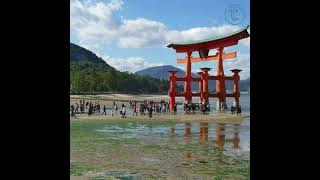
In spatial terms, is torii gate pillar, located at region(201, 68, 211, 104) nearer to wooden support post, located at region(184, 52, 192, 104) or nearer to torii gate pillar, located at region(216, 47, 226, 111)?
torii gate pillar, located at region(216, 47, 226, 111)

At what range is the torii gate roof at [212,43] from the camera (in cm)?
2898

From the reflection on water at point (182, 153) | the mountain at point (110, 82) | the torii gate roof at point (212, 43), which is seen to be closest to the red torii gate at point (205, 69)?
the torii gate roof at point (212, 43)

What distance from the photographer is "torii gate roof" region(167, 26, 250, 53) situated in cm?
2898

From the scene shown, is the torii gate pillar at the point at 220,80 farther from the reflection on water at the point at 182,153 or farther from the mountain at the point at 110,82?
the mountain at the point at 110,82

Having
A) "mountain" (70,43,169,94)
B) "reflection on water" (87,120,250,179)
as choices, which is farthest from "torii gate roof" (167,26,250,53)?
"mountain" (70,43,169,94)

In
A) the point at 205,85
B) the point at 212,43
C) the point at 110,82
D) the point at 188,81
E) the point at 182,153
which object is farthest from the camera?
the point at 110,82

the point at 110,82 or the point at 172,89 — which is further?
the point at 110,82

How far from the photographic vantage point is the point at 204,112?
99.8 ft

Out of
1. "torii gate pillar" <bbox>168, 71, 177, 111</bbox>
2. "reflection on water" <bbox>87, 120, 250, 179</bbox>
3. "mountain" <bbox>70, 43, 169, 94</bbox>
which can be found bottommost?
"reflection on water" <bbox>87, 120, 250, 179</bbox>

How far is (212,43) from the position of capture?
1222 inches

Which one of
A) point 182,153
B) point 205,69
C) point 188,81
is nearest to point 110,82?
point 188,81

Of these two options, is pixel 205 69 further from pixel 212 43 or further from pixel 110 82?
pixel 110 82
